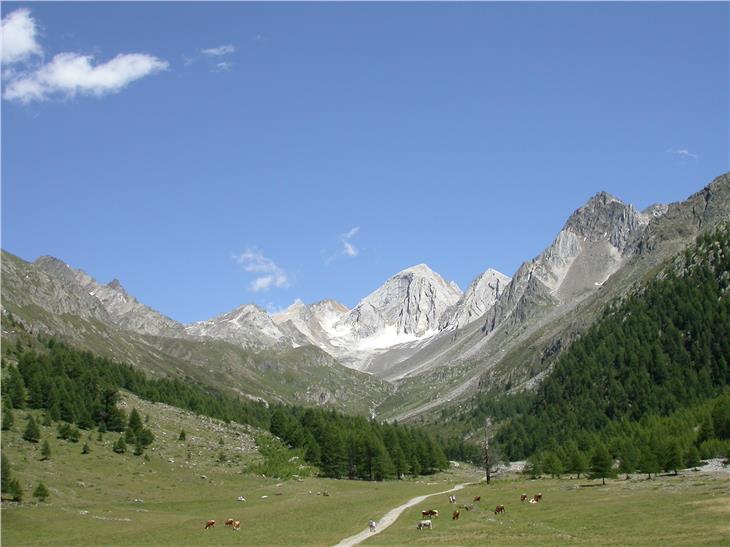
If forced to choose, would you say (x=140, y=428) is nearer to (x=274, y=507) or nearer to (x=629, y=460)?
(x=274, y=507)

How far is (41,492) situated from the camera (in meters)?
87.1

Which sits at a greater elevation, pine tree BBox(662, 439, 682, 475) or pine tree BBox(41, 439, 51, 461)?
pine tree BBox(41, 439, 51, 461)

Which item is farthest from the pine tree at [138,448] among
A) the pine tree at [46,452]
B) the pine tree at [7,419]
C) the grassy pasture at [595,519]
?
the grassy pasture at [595,519]

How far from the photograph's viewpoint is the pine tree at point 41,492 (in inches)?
3410

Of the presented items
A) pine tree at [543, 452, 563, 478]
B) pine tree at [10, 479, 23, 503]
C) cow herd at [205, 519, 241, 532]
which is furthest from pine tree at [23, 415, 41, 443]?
pine tree at [543, 452, 563, 478]

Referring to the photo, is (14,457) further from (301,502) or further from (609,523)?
(609,523)

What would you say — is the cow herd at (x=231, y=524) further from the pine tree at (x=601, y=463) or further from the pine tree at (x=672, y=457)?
the pine tree at (x=672, y=457)

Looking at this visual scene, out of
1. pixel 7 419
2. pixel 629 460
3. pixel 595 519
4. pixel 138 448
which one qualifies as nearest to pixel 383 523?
pixel 595 519

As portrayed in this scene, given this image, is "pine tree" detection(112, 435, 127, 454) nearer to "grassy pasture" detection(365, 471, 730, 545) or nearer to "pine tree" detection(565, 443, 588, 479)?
"grassy pasture" detection(365, 471, 730, 545)

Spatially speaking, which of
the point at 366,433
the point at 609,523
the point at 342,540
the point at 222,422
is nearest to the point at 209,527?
the point at 342,540

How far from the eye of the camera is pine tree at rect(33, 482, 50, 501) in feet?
284

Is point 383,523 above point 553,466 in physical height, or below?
below

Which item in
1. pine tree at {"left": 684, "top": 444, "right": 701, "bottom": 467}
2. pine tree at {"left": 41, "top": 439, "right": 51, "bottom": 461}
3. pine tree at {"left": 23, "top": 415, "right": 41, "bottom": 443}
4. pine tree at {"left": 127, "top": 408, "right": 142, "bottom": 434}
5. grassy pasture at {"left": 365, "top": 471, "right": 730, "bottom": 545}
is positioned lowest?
grassy pasture at {"left": 365, "top": 471, "right": 730, "bottom": 545}

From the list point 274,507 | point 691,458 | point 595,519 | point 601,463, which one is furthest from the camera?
point 691,458
